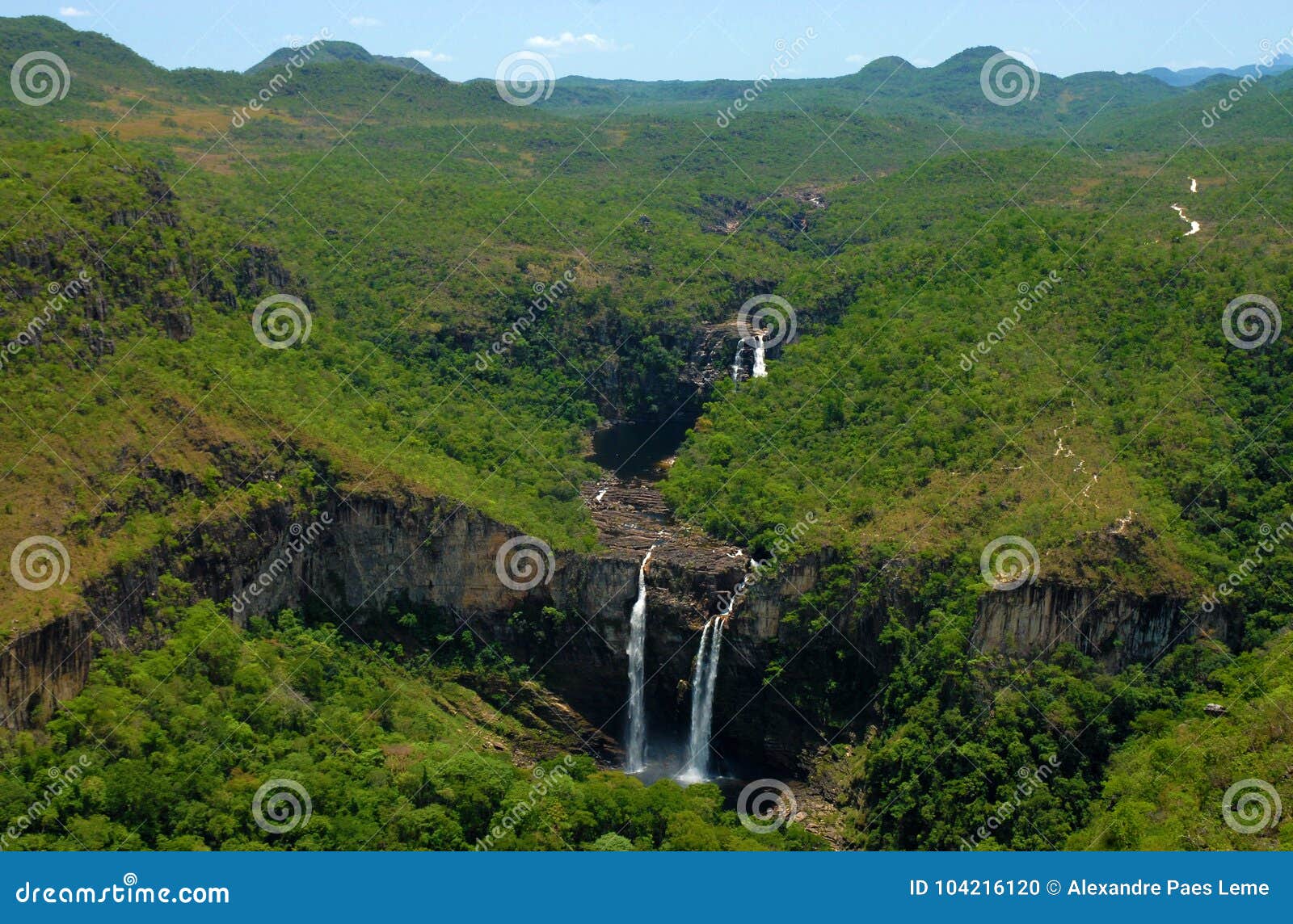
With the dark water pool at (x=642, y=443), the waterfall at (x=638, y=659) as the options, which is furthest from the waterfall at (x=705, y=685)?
the dark water pool at (x=642, y=443)

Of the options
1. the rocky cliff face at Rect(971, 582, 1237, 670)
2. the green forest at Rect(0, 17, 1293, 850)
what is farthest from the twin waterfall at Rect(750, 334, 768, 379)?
Answer: the rocky cliff face at Rect(971, 582, 1237, 670)

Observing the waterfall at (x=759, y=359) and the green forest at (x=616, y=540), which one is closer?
the green forest at (x=616, y=540)

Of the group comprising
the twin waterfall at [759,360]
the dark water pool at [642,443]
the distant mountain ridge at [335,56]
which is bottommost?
the dark water pool at [642,443]

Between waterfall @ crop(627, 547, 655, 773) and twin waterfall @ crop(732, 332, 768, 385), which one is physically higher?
twin waterfall @ crop(732, 332, 768, 385)

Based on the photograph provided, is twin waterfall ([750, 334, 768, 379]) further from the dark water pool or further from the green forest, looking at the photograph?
the dark water pool

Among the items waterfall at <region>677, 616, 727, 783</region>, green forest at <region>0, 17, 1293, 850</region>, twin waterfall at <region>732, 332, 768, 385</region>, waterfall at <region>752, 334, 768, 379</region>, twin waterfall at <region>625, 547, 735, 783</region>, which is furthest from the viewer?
twin waterfall at <region>732, 332, 768, 385</region>

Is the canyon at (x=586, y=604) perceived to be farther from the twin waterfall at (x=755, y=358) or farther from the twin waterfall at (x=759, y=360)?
the twin waterfall at (x=755, y=358)

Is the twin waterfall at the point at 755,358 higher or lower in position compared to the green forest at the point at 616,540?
higher
